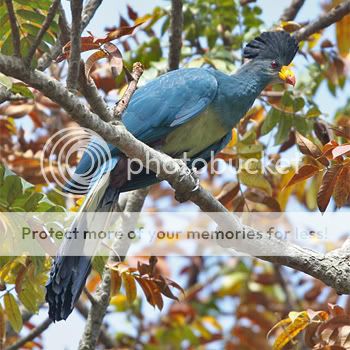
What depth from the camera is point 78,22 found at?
264 centimetres

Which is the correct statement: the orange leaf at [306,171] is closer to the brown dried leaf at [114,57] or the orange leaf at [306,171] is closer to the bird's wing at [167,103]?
the brown dried leaf at [114,57]

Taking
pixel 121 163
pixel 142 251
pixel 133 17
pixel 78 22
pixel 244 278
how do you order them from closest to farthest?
pixel 78 22
pixel 121 163
pixel 133 17
pixel 142 251
pixel 244 278

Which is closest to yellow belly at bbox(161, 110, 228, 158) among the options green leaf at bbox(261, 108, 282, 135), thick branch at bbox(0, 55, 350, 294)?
green leaf at bbox(261, 108, 282, 135)

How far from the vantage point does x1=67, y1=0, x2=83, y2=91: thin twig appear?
2609mm

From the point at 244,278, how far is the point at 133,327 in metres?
1.05

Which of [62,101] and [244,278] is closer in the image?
[62,101]

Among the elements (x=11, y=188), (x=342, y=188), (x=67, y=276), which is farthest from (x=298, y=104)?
(x=11, y=188)

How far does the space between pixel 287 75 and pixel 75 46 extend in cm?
197

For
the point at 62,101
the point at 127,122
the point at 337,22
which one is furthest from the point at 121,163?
the point at 337,22

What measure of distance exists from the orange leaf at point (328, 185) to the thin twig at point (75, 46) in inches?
41.5

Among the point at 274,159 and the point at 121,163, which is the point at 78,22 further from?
the point at 274,159

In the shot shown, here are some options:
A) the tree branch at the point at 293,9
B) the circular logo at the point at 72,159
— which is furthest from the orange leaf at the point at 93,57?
the tree branch at the point at 293,9

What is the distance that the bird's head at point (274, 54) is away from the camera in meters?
4.53

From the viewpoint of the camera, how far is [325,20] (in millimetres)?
4672
